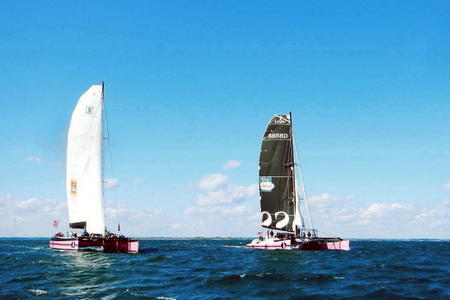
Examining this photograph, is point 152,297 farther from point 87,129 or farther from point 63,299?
point 87,129

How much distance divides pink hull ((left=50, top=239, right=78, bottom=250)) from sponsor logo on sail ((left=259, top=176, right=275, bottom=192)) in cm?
3044

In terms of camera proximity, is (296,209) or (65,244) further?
(296,209)

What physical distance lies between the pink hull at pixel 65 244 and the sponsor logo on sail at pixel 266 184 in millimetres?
30438

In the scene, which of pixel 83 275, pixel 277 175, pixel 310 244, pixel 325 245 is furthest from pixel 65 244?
pixel 325 245

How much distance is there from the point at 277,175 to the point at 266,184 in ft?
7.58

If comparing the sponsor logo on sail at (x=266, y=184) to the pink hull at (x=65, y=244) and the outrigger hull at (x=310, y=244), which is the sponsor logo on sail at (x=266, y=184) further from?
the pink hull at (x=65, y=244)

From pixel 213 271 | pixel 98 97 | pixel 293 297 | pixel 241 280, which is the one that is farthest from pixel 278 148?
pixel 293 297

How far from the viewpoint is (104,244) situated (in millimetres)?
62312

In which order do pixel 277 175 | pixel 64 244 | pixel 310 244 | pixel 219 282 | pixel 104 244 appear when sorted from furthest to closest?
pixel 277 175 → pixel 310 244 → pixel 64 244 → pixel 104 244 → pixel 219 282

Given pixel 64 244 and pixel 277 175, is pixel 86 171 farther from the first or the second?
pixel 277 175

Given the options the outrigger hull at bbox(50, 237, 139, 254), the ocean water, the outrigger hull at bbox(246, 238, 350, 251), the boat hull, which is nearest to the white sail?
the boat hull

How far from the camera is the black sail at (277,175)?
254ft

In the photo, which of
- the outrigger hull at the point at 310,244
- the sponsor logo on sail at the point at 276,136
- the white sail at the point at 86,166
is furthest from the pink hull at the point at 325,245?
the white sail at the point at 86,166

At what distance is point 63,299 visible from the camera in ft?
93.8
